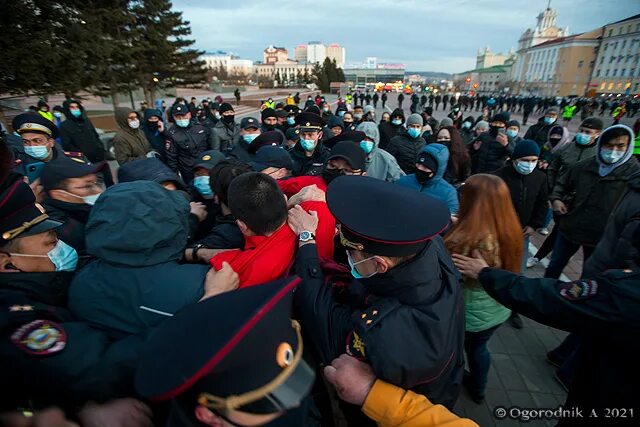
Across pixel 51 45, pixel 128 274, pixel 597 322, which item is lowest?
pixel 597 322

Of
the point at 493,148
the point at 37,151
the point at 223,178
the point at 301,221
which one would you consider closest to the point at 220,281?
the point at 301,221

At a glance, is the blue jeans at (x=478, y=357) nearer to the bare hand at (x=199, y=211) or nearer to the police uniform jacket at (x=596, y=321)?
the police uniform jacket at (x=596, y=321)

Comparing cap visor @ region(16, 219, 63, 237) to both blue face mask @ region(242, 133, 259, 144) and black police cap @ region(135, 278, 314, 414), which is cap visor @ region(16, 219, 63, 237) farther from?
blue face mask @ region(242, 133, 259, 144)

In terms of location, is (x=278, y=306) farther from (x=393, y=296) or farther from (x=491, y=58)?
(x=491, y=58)

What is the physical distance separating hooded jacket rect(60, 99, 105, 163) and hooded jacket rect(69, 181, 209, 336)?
713 cm

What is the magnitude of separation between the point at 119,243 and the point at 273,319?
3.25 ft

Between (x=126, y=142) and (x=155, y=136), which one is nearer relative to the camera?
(x=126, y=142)

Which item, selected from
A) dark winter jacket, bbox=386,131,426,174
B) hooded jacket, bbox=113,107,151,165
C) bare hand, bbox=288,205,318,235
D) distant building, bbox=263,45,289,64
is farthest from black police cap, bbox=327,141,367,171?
distant building, bbox=263,45,289,64

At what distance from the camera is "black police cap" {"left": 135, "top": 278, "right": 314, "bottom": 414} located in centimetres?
85

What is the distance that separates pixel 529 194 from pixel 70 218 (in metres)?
4.91

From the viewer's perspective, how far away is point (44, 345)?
130cm

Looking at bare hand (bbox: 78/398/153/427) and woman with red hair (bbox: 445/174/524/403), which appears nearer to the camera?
bare hand (bbox: 78/398/153/427)

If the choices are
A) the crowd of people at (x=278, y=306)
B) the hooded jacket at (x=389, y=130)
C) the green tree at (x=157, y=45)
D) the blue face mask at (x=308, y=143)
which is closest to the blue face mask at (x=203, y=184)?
the crowd of people at (x=278, y=306)

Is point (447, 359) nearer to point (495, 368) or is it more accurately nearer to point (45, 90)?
point (495, 368)
